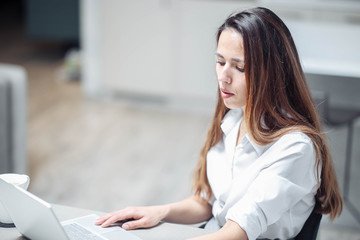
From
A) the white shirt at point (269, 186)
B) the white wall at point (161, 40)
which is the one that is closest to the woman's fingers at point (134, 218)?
the white shirt at point (269, 186)

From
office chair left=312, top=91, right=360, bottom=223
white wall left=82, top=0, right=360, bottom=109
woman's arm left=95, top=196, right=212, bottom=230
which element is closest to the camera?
woman's arm left=95, top=196, right=212, bottom=230

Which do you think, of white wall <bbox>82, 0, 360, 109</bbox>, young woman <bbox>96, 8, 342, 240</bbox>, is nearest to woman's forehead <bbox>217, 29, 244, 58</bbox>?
young woman <bbox>96, 8, 342, 240</bbox>

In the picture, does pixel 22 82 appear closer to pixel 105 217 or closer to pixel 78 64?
pixel 105 217

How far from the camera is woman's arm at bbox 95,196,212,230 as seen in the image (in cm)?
148

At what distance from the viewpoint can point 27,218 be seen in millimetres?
1295

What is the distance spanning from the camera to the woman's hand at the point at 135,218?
1462 mm

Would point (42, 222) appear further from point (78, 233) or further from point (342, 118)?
point (342, 118)

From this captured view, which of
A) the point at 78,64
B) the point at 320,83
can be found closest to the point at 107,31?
the point at 78,64

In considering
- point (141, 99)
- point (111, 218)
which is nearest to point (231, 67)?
point (111, 218)

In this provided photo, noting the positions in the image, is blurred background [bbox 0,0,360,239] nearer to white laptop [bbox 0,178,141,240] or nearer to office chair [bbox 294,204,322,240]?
office chair [bbox 294,204,322,240]

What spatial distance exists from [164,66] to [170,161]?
1.06 m

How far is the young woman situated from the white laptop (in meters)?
0.04

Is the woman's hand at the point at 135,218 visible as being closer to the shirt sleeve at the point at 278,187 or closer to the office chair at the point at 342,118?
the shirt sleeve at the point at 278,187

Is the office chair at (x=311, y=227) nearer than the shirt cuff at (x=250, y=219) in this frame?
No
